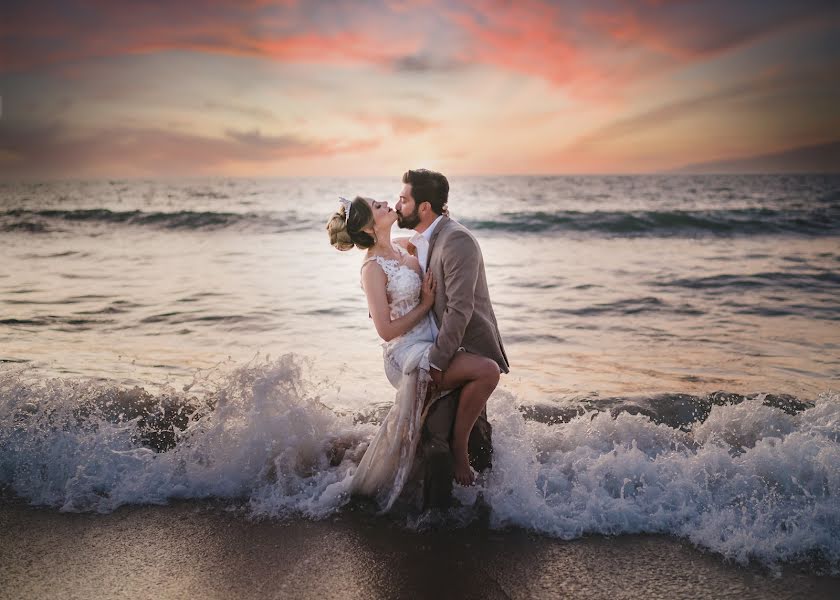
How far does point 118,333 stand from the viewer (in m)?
9.05

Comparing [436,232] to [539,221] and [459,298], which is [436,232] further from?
[539,221]

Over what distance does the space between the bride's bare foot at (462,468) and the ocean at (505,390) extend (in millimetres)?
112

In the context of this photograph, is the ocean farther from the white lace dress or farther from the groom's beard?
the groom's beard

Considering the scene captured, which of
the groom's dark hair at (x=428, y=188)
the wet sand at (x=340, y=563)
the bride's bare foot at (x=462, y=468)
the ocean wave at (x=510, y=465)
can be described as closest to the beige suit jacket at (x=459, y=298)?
the groom's dark hair at (x=428, y=188)

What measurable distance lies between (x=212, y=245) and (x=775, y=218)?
2313 centimetres

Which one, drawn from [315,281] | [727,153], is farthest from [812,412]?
[727,153]

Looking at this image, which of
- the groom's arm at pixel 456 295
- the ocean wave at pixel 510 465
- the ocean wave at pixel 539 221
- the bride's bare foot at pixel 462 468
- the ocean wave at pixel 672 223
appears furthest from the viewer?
the ocean wave at pixel 539 221

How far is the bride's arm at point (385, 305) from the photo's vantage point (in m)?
4.14

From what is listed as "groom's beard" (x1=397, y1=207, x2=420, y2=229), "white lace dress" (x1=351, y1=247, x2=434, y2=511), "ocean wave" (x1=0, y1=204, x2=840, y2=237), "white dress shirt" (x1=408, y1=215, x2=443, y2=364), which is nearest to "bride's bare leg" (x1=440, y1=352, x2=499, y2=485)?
"white lace dress" (x1=351, y1=247, x2=434, y2=511)

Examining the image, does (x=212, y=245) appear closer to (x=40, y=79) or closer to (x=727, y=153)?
(x=40, y=79)

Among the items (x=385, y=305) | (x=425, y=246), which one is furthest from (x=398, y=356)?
(x=425, y=246)

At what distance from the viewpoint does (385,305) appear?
4.15m

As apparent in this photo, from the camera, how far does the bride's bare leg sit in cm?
402

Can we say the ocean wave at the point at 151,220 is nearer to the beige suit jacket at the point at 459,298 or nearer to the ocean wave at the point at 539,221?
the ocean wave at the point at 539,221
